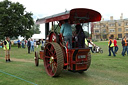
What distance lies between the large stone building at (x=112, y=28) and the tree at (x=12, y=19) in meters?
44.9

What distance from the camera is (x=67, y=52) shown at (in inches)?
214

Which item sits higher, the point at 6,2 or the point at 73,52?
the point at 6,2

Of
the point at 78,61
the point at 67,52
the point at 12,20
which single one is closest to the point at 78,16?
the point at 67,52

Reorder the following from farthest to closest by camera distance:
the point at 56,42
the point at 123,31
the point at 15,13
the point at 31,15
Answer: the point at 123,31 < the point at 31,15 < the point at 15,13 < the point at 56,42

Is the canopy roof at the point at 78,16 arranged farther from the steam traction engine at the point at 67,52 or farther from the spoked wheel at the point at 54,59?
the spoked wheel at the point at 54,59

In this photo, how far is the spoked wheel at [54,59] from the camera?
5.25 meters

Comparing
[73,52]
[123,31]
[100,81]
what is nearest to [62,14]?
[73,52]

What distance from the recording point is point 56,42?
595cm

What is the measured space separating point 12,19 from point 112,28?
57.4m

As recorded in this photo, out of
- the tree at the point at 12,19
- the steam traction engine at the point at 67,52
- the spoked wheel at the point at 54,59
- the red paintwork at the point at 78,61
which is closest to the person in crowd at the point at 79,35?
the steam traction engine at the point at 67,52

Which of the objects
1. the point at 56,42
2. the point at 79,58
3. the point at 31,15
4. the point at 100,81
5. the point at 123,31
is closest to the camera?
the point at 100,81

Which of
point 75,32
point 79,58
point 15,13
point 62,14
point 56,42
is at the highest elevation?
point 15,13

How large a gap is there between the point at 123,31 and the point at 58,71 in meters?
74.8

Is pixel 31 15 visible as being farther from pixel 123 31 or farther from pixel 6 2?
pixel 123 31
